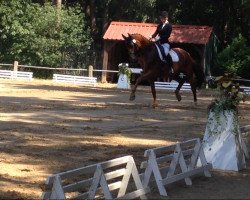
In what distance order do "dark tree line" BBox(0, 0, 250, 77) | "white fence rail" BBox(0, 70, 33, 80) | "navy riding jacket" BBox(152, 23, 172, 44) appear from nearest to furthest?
"navy riding jacket" BBox(152, 23, 172, 44) < "white fence rail" BBox(0, 70, 33, 80) < "dark tree line" BBox(0, 0, 250, 77)

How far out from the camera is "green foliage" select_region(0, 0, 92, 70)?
44938mm

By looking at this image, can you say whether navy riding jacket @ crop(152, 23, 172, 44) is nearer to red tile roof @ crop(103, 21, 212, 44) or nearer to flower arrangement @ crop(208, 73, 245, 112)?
flower arrangement @ crop(208, 73, 245, 112)

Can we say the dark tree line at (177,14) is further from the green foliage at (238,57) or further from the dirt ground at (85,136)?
the dirt ground at (85,136)

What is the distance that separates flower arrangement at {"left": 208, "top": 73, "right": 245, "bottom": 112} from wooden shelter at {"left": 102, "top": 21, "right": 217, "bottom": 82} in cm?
2811

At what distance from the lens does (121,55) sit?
45.6 metres

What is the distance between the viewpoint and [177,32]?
4116cm

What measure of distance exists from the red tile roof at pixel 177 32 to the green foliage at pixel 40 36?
4.44 m

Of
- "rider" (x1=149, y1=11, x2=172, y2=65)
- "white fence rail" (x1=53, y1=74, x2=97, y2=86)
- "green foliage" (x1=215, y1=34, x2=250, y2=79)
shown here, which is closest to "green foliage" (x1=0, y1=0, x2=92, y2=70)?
"white fence rail" (x1=53, y1=74, x2=97, y2=86)

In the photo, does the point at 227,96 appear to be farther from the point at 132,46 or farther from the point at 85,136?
the point at 132,46

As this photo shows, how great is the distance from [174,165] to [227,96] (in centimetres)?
232

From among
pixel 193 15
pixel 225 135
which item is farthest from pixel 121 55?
pixel 225 135

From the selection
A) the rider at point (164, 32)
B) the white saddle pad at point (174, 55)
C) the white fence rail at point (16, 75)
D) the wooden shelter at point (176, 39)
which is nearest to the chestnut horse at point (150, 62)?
the white saddle pad at point (174, 55)

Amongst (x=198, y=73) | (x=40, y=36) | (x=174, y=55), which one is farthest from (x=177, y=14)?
(x=174, y=55)

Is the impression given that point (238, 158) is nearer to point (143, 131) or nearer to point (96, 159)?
point (96, 159)
